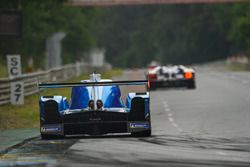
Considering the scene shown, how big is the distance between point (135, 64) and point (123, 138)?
140986 millimetres

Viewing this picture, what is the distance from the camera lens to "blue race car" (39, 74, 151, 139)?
59.0 ft

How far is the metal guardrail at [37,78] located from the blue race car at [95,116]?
1.43 metres

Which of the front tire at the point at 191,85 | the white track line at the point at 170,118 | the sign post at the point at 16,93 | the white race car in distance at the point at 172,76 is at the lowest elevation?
the white track line at the point at 170,118

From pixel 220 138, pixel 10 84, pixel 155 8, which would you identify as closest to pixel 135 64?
pixel 155 8

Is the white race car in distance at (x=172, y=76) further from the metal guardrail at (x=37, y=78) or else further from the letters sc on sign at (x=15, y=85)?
the letters sc on sign at (x=15, y=85)

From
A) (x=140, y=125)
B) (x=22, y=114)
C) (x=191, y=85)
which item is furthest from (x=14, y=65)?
(x=191, y=85)

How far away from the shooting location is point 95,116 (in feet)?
58.9

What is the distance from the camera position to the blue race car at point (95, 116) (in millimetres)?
17984

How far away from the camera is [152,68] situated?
139ft

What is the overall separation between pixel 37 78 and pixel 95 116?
9467mm

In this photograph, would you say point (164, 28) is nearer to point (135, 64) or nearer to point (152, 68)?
point (135, 64)

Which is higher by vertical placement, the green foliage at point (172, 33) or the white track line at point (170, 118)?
the green foliage at point (172, 33)

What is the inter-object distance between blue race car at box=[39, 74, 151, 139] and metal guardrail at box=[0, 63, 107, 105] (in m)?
1.43

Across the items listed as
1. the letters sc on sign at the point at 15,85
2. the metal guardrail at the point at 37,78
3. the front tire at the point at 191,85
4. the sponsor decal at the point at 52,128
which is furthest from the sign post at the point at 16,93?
the front tire at the point at 191,85
